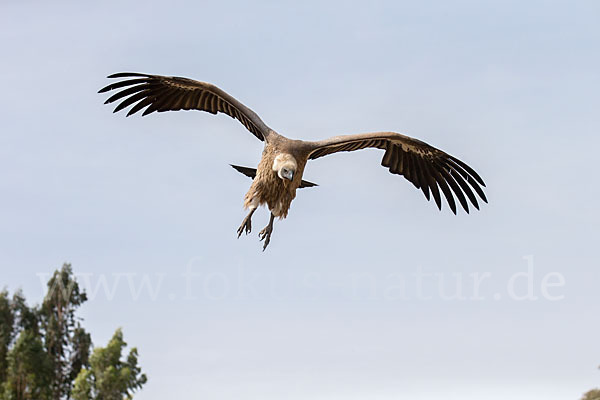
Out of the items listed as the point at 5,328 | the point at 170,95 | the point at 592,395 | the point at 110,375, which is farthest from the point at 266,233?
the point at 5,328

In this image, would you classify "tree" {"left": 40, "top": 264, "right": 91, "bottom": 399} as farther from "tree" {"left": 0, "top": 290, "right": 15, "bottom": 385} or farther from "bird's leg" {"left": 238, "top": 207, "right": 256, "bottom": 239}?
"bird's leg" {"left": 238, "top": 207, "right": 256, "bottom": 239}

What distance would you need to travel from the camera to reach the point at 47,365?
31.7 meters

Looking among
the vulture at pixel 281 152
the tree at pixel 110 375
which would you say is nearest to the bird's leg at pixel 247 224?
the vulture at pixel 281 152

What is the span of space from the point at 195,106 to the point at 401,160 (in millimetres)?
2665

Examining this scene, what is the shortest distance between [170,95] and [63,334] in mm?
25453

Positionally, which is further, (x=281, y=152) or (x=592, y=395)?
(x=592, y=395)

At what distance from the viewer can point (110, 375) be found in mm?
29016

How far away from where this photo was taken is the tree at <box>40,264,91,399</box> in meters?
33.4

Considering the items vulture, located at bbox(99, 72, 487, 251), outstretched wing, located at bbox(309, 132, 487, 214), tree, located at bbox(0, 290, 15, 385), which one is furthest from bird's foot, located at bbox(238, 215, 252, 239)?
tree, located at bbox(0, 290, 15, 385)

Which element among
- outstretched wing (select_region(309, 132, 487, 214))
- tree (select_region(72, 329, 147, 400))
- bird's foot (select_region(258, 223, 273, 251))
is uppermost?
tree (select_region(72, 329, 147, 400))

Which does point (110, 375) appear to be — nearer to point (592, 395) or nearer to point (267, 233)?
point (592, 395)

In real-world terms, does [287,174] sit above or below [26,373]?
below

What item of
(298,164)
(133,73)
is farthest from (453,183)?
(133,73)

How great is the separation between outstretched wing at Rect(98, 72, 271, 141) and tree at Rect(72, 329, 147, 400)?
20197 millimetres
